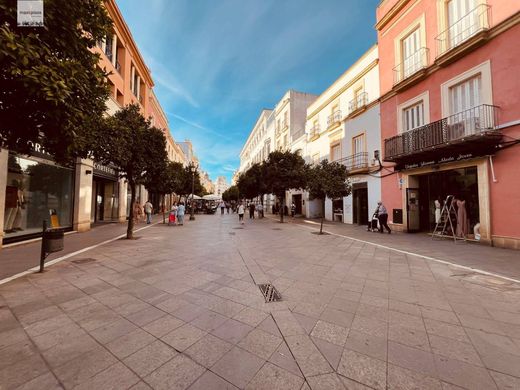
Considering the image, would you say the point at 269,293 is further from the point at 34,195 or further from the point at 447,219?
the point at 34,195

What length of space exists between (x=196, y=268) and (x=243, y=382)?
403 centimetres

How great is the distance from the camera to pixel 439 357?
2566 millimetres

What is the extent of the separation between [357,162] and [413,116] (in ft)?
16.3

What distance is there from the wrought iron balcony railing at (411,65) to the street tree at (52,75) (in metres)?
14.3

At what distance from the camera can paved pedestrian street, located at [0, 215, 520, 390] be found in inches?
88.8

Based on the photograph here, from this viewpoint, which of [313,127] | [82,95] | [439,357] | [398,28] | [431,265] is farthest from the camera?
[313,127]

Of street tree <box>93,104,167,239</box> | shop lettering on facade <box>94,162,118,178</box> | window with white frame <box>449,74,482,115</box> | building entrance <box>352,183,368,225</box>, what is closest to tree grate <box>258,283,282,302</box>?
street tree <box>93,104,167,239</box>

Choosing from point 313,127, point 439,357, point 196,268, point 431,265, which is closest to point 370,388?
point 439,357

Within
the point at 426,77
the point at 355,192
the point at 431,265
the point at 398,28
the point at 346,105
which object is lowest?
the point at 431,265

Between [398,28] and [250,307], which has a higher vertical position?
[398,28]

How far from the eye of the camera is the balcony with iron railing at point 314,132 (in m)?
24.5

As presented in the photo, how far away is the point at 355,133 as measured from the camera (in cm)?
1856

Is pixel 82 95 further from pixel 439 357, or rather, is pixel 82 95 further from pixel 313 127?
pixel 313 127

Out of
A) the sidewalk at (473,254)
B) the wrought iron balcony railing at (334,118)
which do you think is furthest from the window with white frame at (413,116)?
the wrought iron balcony railing at (334,118)
